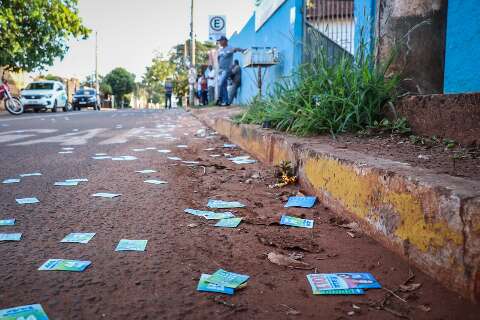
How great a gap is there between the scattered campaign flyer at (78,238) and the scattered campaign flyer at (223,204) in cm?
67

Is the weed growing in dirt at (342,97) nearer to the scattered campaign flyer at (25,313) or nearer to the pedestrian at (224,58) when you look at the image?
the scattered campaign flyer at (25,313)

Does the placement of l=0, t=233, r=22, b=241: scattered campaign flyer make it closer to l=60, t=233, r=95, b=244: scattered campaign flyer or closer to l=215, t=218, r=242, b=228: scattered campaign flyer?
l=60, t=233, r=95, b=244: scattered campaign flyer

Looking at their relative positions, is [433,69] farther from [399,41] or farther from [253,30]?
[253,30]

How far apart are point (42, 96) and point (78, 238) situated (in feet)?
56.7

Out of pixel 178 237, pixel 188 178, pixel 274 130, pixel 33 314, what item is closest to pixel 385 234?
pixel 178 237

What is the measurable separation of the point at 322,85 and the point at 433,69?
805 millimetres

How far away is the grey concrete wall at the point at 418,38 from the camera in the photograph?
281 centimetres

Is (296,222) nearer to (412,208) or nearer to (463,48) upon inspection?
(412,208)

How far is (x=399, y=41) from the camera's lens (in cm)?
288

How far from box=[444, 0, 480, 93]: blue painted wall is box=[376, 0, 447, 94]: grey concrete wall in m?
0.70

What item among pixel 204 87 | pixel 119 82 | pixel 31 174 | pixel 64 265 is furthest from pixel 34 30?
pixel 119 82

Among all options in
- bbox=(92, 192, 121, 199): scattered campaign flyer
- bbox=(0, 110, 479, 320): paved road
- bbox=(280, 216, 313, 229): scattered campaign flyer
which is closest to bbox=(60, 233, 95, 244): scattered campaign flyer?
bbox=(0, 110, 479, 320): paved road

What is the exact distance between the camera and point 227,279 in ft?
4.24

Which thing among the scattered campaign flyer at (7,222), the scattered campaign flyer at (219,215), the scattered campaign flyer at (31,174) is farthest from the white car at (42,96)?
the scattered campaign flyer at (219,215)
